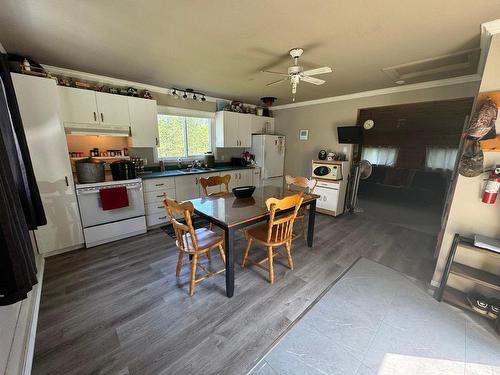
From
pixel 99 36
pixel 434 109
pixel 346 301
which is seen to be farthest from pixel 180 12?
pixel 434 109

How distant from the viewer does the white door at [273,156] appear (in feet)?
15.5

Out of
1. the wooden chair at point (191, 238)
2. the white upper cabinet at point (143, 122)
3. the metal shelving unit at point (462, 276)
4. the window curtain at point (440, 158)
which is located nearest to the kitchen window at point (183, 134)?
the white upper cabinet at point (143, 122)

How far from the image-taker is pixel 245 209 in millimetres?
2041

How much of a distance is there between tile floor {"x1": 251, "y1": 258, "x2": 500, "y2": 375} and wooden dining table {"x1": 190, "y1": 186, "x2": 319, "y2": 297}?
0.74 metres

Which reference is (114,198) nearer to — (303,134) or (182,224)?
(182,224)

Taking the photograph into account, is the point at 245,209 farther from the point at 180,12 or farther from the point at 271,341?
the point at 180,12

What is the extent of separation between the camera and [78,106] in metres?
2.63

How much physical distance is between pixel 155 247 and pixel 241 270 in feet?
4.28

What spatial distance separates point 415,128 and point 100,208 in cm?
667

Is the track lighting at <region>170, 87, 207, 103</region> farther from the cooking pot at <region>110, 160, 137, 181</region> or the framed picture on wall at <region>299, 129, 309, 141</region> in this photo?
the framed picture on wall at <region>299, 129, 309, 141</region>

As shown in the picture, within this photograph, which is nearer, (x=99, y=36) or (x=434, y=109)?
(x=99, y=36)

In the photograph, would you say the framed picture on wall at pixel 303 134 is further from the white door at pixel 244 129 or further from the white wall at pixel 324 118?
the white door at pixel 244 129

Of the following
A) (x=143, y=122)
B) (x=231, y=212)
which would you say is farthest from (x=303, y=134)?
(x=231, y=212)

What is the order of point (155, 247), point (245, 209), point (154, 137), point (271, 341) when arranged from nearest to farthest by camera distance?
point (271, 341)
point (245, 209)
point (155, 247)
point (154, 137)
